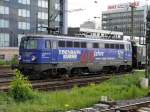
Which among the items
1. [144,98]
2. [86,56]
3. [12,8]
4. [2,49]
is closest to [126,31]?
[12,8]

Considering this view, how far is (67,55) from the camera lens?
28.2 meters

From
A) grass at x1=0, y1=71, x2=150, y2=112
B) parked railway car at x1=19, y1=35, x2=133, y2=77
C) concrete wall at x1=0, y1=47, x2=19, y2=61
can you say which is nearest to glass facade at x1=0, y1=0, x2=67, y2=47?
concrete wall at x1=0, y1=47, x2=19, y2=61

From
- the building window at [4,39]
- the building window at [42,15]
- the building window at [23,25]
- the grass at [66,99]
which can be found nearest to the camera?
the grass at [66,99]

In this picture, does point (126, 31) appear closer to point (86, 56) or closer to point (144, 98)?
point (86, 56)

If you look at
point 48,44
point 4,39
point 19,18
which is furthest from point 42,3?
point 48,44

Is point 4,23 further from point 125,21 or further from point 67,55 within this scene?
point 67,55

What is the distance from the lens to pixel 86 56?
30.4 m

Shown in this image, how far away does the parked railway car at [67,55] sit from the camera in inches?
1027

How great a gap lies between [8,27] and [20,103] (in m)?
67.3

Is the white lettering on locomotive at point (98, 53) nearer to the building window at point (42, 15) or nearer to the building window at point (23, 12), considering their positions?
the building window at point (23, 12)

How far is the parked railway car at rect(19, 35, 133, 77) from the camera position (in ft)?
85.6

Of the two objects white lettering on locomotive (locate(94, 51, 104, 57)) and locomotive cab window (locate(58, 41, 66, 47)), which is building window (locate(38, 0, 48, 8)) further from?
locomotive cab window (locate(58, 41, 66, 47))

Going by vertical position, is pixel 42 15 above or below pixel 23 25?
Result: above

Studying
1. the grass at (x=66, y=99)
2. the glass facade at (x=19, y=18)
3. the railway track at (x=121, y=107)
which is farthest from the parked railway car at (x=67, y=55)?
the glass facade at (x=19, y=18)
